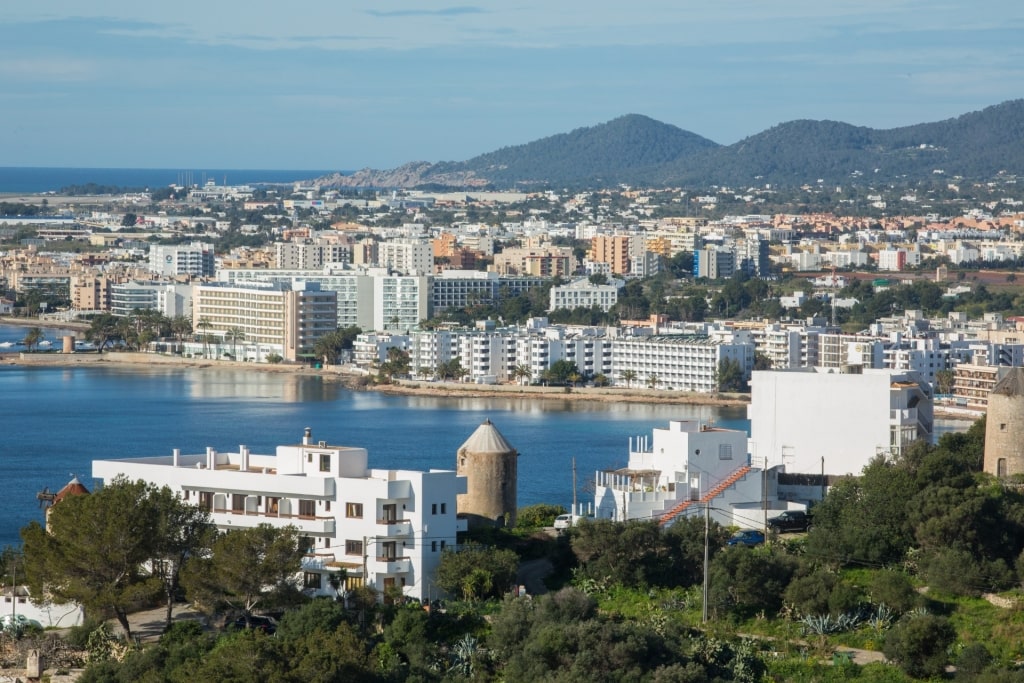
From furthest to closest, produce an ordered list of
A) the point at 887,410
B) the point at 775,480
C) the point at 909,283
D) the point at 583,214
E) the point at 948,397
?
the point at 583,214
the point at 909,283
the point at 948,397
the point at 887,410
the point at 775,480

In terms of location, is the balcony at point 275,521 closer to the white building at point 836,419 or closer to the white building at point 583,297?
the white building at point 836,419

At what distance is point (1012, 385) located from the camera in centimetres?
1396

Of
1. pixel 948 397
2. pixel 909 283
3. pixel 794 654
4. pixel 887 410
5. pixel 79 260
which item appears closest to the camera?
pixel 794 654

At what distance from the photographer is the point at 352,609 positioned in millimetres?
11102

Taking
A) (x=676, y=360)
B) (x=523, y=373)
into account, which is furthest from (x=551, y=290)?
(x=676, y=360)

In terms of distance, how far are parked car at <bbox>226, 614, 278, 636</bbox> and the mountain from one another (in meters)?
114

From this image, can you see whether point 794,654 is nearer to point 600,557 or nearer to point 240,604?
point 600,557

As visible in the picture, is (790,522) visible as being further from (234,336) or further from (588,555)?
(234,336)

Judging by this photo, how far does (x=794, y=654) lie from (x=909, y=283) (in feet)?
136

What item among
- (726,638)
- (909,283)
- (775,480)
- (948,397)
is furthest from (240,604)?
(909,283)

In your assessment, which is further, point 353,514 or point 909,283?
point 909,283

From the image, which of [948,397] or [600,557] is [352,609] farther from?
[948,397]

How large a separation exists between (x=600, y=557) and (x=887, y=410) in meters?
3.80

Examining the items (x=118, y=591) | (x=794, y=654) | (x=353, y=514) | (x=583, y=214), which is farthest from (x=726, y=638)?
(x=583, y=214)
